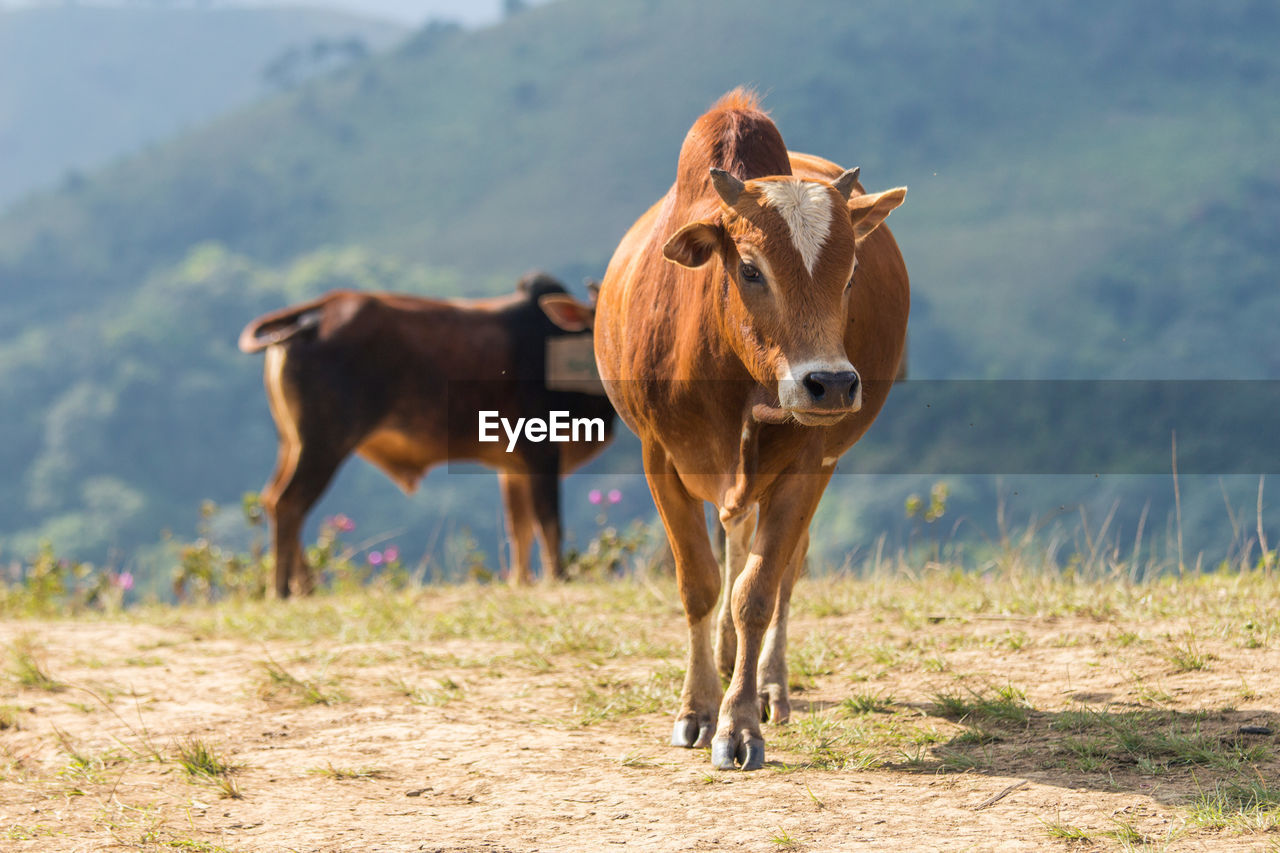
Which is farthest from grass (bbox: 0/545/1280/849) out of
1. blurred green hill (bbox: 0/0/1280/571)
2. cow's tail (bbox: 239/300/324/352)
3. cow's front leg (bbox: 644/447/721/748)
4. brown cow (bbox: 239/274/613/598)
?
blurred green hill (bbox: 0/0/1280/571)

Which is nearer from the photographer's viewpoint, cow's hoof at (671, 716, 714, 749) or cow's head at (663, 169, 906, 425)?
cow's head at (663, 169, 906, 425)

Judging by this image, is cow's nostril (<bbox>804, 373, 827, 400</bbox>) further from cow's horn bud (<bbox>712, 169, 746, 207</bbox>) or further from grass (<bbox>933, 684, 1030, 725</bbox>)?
grass (<bbox>933, 684, 1030, 725</bbox>)

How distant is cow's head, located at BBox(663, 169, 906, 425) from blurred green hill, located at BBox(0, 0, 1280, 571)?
170ft

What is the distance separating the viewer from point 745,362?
409 centimetres

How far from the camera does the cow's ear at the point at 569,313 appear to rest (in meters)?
8.89

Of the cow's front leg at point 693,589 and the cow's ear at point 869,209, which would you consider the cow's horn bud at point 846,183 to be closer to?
the cow's ear at point 869,209

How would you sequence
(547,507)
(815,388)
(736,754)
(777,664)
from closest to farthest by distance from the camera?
(815,388) < (736,754) < (777,664) < (547,507)

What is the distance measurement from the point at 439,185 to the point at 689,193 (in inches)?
4638

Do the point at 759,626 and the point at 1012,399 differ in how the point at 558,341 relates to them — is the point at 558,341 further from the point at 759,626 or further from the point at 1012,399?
the point at 1012,399

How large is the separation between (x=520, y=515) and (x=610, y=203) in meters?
101

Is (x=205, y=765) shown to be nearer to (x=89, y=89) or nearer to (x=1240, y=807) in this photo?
(x=1240, y=807)

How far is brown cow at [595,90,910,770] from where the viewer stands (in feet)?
13.0

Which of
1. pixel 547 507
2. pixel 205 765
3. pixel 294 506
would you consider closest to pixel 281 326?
pixel 294 506

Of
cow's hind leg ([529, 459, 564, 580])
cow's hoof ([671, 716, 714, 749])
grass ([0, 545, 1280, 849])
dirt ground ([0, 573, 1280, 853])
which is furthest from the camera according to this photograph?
cow's hind leg ([529, 459, 564, 580])
